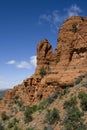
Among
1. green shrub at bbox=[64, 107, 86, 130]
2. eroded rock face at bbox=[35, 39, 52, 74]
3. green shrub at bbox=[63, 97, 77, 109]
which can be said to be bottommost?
green shrub at bbox=[64, 107, 86, 130]

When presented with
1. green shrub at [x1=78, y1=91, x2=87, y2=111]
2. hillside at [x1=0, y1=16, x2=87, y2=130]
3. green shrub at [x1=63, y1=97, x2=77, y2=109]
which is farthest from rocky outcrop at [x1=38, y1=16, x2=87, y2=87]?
green shrub at [x1=78, y1=91, x2=87, y2=111]

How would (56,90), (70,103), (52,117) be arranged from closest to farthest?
(52,117) < (70,103) < (56,90)

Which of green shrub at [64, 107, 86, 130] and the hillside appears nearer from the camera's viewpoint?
green shrub at [64, 107, 86, 130]

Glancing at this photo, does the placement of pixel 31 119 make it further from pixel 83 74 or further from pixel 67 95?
pixel 83 74

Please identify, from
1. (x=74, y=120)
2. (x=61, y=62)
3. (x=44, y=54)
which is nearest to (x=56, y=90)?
(x=61, y=62)

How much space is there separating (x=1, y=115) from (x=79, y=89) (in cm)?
1869

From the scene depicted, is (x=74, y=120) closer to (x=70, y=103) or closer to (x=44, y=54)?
(x=70, y=103)

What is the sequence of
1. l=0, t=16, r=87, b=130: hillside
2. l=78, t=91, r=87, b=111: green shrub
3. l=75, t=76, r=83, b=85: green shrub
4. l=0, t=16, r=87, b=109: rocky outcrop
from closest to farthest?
1. l=78, t=91, r=87, b=111: green shrub
2. l=0, t=16, r=87, b=130: hillside
3. l=75, t=76, r=83, b=85: green shrub
4. l=0, t=16, r=87, b=109: rocky outcrop

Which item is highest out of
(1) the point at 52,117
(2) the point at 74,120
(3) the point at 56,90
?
(3) the point at 56,90

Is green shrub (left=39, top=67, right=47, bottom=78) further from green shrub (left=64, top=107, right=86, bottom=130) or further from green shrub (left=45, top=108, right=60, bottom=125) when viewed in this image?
green shrub (left=64, top=107, right=86, bottom=130)

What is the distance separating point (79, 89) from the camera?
109 ft

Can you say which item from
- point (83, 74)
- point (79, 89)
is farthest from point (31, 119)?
point (83, 74)

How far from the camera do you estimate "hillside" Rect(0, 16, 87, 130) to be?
29.0 m

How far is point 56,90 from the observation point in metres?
40.9
